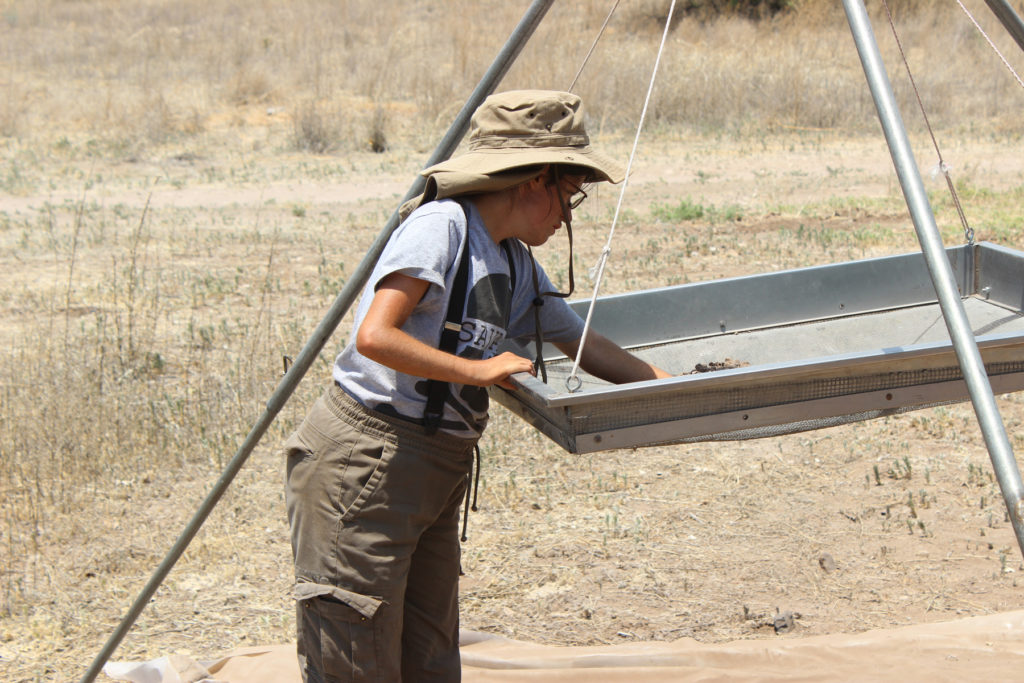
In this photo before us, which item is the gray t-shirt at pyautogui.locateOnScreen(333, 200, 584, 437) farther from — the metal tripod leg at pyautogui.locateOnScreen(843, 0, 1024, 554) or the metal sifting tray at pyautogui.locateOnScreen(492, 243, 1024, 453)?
the metal tripod leg at pyautogui.locateOnScreen(843, 0, 1024, 554)

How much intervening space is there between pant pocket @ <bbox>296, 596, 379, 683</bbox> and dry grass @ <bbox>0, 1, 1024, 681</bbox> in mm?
1269

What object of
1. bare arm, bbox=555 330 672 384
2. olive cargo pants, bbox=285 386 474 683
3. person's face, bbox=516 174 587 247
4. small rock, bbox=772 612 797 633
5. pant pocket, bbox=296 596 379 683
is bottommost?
small rock, bbox=772 612 797 633

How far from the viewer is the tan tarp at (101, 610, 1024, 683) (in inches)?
113

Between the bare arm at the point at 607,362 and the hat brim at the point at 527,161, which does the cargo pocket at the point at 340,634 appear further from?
the hat brim at the point at 527,161

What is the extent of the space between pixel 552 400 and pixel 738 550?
2.08 m

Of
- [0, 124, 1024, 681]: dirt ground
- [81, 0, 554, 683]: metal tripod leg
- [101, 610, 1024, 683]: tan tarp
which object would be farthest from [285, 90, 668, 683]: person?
[0, 124, 1024, 681]: dirt ground

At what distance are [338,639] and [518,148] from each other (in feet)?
3.22

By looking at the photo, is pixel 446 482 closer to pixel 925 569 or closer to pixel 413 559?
pixel 413 559

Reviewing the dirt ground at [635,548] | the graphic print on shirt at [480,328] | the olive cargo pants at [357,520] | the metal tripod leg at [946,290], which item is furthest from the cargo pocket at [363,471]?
the dirt ground at [635,548]

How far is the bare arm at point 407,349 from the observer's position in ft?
5.78

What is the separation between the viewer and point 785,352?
3.02 metres

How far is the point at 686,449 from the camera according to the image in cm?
454

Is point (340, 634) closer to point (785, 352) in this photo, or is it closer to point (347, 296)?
point (347, 296)

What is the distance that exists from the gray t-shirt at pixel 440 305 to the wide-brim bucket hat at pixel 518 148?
6 cm
